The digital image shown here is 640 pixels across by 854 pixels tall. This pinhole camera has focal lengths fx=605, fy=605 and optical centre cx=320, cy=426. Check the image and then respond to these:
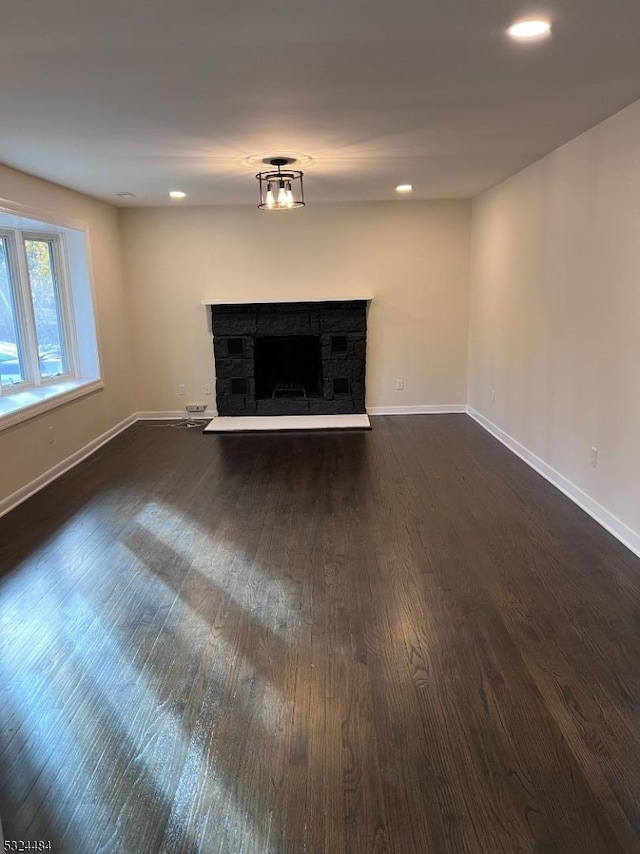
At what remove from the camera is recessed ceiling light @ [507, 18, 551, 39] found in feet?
6.65

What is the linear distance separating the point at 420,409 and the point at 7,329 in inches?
164

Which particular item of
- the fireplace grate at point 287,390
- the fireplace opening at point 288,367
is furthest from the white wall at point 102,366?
the fireplace grate at point 287,390

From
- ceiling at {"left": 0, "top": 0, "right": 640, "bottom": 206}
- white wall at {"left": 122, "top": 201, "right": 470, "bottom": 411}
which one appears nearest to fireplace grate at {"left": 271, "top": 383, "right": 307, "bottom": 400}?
white wall at {"left": 122, "top": 201, "right": 470, "bottom": 411}

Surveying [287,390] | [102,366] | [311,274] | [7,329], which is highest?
[311,274]

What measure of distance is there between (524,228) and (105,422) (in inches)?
164

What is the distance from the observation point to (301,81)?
2527 mm

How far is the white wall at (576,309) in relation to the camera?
128 inches

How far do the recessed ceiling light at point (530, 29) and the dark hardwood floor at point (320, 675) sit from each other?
2269mm

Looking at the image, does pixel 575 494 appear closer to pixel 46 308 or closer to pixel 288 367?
pixel 288 367

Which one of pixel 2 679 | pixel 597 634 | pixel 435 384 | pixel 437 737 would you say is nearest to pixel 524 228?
pixel 435 384

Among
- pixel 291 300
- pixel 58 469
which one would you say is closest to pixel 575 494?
pixel 291 300

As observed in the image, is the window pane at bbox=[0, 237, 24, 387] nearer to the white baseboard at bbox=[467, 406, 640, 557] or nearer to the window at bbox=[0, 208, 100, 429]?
the window at bbox=[0, 208, 100, 429]

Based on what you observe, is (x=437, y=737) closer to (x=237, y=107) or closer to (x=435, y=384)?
(x=237, y=107)

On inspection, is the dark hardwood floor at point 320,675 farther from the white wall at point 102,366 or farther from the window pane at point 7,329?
the window pane at point 7,329
